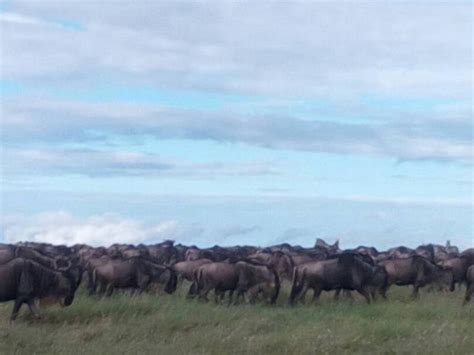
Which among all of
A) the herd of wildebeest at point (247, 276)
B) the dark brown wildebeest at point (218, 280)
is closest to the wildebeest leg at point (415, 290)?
the herd of wildebeest at point (247, 276)

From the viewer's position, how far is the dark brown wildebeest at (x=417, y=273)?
28.8 meters

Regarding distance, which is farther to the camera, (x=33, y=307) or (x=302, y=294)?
(x=302, y=294)

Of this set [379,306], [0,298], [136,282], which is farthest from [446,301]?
[0,298]

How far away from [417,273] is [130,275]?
7382 millimetres

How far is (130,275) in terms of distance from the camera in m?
26.8

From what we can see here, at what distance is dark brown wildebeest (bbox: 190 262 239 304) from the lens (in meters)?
26.2

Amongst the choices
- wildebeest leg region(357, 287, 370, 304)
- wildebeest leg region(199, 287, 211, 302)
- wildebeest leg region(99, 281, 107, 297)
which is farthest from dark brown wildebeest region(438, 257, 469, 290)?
wildebeest leg region(99, 281, 107, 297)

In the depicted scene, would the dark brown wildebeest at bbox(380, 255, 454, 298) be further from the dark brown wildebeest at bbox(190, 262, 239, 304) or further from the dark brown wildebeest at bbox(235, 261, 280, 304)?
the dark brown wildebeest at bbox(190, 262, 239, 304)

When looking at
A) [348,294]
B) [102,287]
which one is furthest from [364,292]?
[102,287]

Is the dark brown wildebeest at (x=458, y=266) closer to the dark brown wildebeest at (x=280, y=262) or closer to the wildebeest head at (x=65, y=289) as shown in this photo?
the dark brown wildebeest at (x=280, y=262)

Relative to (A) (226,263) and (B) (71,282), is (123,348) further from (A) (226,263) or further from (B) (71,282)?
(A) (226,263)

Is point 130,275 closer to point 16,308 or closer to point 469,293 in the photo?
point 16,308

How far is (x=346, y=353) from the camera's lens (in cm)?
1789

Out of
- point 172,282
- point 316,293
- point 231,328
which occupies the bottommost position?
point 231,328
